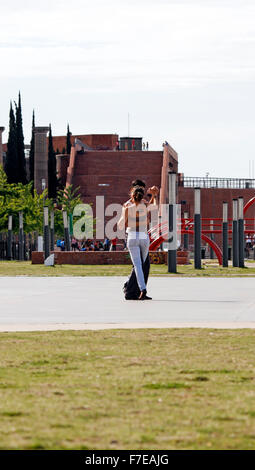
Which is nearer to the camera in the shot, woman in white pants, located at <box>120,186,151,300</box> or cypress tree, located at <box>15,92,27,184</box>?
woman in white pants, located at <box>120,186,151,300</box>

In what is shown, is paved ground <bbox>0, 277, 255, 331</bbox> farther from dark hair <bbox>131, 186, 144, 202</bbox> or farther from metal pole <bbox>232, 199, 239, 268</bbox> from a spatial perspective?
metal pole <bbox>232, 199, 239, 268</bbox>

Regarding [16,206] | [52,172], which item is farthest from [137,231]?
[52,172]

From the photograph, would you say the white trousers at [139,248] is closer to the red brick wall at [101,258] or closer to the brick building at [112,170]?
the red brick wall at [101,258]

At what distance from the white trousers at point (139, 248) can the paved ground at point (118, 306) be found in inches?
18.5

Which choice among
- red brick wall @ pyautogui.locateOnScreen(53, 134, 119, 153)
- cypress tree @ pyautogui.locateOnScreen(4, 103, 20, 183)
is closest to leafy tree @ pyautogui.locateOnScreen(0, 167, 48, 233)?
cypress tree @ pyautogui.locateOnScreen(4, 103, 20, 183)

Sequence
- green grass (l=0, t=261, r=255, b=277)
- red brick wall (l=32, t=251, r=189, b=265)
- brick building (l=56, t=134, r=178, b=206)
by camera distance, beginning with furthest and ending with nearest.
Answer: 1. brick building (l=56, t=134, r=178, b=206)
2. red brick wall (l=32, t=251, r=189, b=265)
3. green grass (l=0, t=261, r=255, b=277)

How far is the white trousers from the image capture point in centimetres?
1628

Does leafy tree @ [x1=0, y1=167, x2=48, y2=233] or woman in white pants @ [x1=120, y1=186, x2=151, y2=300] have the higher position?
leafy tree @ [x1=0, y1=167, x2=48, y2=233]

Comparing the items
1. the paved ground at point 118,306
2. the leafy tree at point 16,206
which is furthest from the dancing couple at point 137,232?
the leafy tree at point 16,206

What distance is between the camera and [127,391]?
699 centimetres

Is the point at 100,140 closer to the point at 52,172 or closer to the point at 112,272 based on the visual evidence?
the point at 52,172

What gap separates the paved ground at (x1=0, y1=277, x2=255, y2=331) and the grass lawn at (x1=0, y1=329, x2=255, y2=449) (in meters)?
1.78

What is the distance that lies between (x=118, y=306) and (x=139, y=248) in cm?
135
